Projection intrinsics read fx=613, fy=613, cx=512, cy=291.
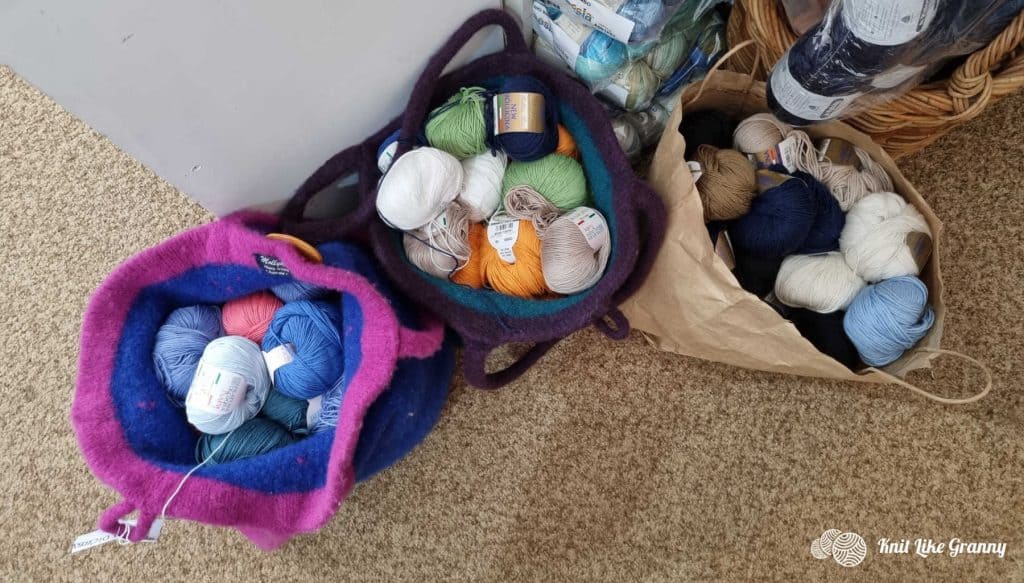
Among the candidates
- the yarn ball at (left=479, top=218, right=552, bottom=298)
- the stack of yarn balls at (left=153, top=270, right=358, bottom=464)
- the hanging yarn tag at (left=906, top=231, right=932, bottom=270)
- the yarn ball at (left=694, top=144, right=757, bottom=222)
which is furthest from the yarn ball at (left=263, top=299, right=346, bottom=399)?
the hanging yarn tag at (left=906, top=231, right=932, bottom=270)

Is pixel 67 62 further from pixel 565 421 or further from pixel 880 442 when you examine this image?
pixel 880 442

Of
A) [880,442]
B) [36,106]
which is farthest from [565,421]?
[36,106]

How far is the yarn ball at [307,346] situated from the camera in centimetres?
77

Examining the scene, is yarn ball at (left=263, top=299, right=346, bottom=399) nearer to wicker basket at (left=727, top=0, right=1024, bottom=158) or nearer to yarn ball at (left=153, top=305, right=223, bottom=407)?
yarn ball at (left=153, top=305, right=223, bottom=407)

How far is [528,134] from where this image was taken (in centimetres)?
79

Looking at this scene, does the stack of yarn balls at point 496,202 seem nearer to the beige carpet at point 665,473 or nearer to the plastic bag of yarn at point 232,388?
the plastic bag of yarn at point 232,388

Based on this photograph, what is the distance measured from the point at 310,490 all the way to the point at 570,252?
1.37ft

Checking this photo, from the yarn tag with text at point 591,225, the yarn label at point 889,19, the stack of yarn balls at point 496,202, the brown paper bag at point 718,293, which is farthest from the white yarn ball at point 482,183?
the yarn label at point 889,19

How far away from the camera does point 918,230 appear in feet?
2.54

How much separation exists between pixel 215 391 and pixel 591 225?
0.50 metres

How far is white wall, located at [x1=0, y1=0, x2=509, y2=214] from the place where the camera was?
0.48 m

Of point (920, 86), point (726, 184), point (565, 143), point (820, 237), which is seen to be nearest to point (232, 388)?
point (565, 143)

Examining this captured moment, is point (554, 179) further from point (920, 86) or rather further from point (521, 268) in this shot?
point (920, 86)

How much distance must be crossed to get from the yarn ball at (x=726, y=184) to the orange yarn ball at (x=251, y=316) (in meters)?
0.59
